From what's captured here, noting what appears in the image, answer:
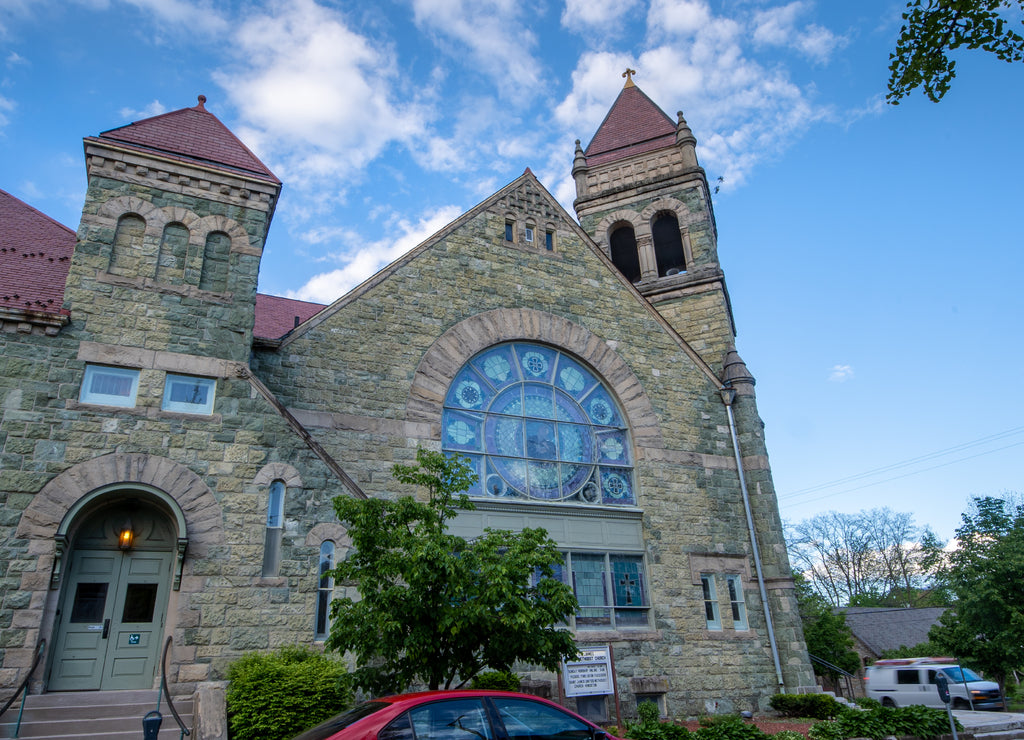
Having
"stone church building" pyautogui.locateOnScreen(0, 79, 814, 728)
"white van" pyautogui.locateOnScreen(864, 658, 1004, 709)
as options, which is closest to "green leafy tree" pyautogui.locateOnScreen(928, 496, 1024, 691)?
"white van" pyautogui.locateOnScreen(864, 658, 1004, 709)

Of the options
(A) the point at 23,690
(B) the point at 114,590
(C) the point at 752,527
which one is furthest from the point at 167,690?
(C) the point at 752,527

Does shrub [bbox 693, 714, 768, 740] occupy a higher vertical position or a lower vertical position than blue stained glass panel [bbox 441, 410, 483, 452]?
lower

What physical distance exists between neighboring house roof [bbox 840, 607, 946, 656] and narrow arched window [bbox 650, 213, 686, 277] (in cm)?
2379

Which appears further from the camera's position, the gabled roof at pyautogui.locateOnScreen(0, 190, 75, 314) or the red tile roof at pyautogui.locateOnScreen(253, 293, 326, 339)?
the red tile roof at pyautogui.locateOnScreen(253, 293, 326, 339)

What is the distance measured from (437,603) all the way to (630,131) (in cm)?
1878

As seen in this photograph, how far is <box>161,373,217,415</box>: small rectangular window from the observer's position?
10836mm

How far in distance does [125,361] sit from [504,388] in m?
7.21

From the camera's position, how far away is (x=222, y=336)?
11.5 meters

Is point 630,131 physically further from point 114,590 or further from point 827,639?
point 114,590

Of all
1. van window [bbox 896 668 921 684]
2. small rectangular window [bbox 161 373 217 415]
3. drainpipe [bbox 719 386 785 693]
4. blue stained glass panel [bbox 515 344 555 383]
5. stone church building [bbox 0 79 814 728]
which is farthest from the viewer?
van window [bbox 896 668 921 684]

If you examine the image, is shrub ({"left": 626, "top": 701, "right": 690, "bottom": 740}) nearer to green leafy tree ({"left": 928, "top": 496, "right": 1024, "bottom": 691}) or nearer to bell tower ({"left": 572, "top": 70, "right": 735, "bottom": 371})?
bell tower ({"left": 572, "top": 70, "right": 735, "bottom": 371})

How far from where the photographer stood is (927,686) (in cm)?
2070

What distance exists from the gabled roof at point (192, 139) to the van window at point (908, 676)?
21752 millimetres

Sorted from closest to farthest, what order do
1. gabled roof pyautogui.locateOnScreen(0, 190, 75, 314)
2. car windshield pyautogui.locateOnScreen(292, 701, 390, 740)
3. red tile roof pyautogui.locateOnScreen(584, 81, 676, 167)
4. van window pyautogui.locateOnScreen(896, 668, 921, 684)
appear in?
car windshield pyautogui.locateOnScreen(292, 701, 390, 740), gabled roof pyautogui.locateOnScreen(0, 190, 75, 314), van window pyautogui.locateOnScreen(896, 668, 921, 684), red tile roof pyautogui.locateOnScreen(584, 81, 676, 167)
